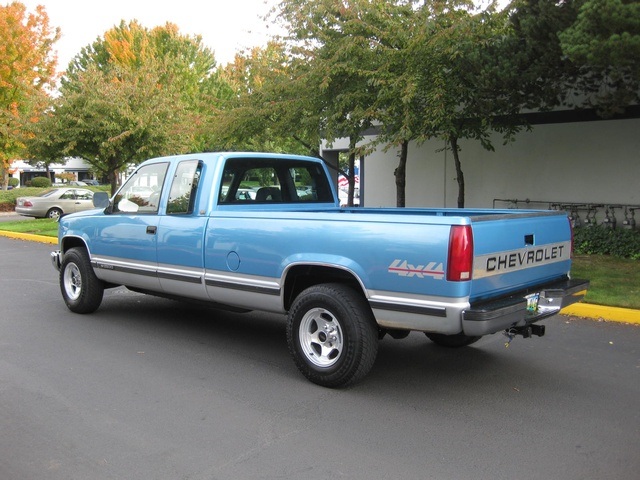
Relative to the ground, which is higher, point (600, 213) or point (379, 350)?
point (600, 213)

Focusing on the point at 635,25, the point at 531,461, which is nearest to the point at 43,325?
the point at 531,461

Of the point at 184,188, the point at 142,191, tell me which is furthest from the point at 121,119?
the point at 184,188

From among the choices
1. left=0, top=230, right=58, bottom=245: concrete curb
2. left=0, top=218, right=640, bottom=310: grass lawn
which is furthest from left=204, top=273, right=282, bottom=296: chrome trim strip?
left=0, top=230, right=58, bottom=245: concrete curb

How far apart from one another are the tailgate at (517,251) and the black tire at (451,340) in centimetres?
105

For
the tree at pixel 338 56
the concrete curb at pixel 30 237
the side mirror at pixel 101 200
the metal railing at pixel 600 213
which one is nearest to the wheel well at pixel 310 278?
the side mirror at pixel 101 200

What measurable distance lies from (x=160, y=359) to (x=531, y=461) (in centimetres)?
344

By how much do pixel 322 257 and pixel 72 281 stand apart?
4.30 m

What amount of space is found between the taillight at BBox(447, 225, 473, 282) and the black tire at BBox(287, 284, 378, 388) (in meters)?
0.86

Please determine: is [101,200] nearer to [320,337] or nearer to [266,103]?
[320,337]

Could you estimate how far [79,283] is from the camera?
743cm

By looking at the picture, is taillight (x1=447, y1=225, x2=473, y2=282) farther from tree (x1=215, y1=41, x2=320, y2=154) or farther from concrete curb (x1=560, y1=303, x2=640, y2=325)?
tree (x1=215, y1=41, x2=320, y2=154)

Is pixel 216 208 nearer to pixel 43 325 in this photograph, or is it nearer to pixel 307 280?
pixel 307 280

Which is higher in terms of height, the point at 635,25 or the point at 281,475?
the point at 635,25

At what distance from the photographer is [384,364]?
5.46 meters
